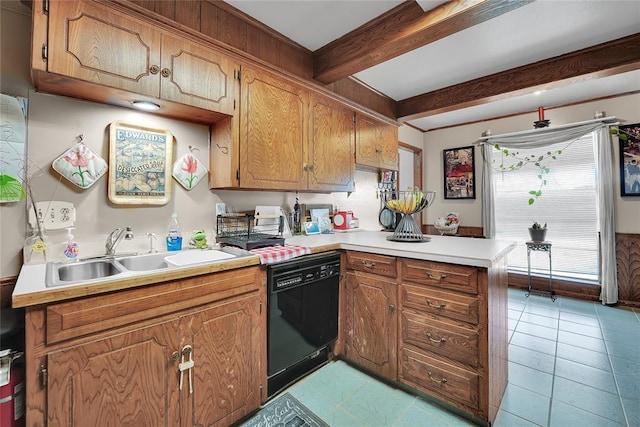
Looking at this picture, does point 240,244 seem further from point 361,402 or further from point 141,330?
point 361,402

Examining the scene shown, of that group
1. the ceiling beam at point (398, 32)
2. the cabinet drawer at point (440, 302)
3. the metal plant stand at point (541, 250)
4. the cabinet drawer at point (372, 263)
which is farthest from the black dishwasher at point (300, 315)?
the metal plant stand at point (541, 250)

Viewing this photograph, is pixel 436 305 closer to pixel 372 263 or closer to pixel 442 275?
pixel 442 275

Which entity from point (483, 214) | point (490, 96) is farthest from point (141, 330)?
point (483, 214)

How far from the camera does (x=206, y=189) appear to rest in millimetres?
1979

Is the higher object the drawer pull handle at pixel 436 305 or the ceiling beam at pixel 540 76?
the ceiling beam at pixel 540 76

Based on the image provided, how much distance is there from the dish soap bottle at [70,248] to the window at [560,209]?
15.3 feet

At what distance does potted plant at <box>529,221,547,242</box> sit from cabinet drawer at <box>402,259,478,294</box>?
2.82 m

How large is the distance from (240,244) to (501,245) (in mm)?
1728

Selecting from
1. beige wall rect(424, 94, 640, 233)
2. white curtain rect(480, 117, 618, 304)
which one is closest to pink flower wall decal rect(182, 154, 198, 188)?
beige wall rect(424, 94, 640, 233)

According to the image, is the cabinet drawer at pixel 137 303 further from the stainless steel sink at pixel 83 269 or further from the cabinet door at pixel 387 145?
the cabinet door at pixel 387 145

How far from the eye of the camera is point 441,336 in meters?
1.59

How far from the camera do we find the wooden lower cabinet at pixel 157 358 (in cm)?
97

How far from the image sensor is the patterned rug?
150cm

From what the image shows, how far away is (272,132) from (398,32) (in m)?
1.05
